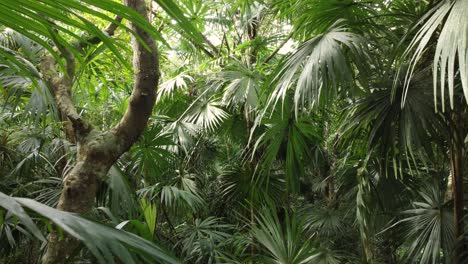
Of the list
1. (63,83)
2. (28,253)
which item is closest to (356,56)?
(63,83)

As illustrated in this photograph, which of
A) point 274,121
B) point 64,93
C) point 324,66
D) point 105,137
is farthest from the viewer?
point 274,121

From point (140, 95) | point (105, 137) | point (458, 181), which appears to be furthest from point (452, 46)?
point (105, 137)

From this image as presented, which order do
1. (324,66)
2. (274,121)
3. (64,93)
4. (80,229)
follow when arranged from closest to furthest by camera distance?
(80,229), (324,66), (64,93), (274,121)

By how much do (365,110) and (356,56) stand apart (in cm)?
23

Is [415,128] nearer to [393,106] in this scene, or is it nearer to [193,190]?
[393,106]

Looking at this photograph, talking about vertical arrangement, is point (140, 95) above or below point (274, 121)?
above

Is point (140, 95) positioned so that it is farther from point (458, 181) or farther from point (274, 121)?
point (458, 181)

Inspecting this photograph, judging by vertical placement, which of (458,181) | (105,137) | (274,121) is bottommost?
(458,181)

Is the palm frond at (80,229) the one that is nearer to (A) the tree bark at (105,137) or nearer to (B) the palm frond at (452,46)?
(B) the palm frond at (452,46)

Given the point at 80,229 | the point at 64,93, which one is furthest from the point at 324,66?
the point at 80,229

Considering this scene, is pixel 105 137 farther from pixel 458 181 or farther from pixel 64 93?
pixel 458 181

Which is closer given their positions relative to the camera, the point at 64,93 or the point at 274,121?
the point at 64,93

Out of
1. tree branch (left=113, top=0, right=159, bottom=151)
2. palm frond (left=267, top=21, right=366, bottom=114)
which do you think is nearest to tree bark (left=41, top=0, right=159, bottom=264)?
tree branch (left=113, top=0, right=159, bottom=151)

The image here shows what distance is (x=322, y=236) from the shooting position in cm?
300
